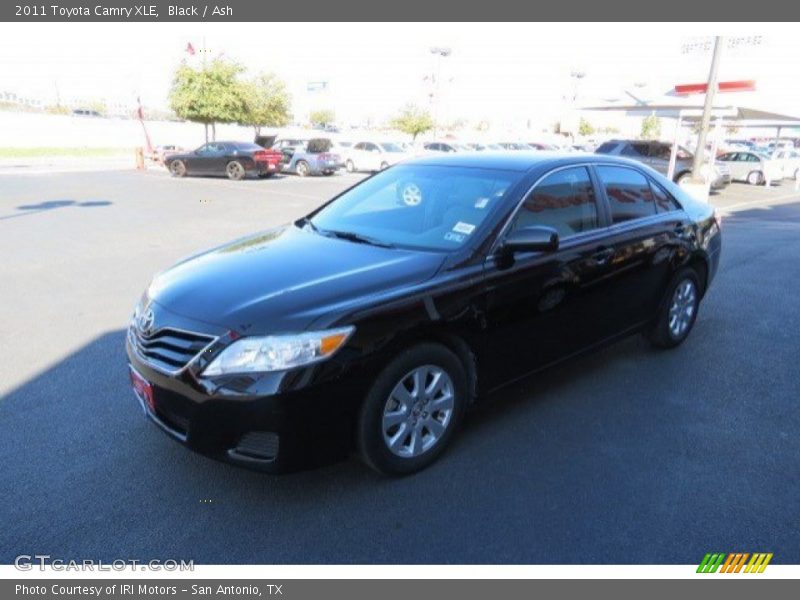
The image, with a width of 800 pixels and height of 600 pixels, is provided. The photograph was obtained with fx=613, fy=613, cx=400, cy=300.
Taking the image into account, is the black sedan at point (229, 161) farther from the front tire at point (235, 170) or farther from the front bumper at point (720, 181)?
the front bumper at point (720, 181)

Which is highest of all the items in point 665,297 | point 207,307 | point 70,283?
point 207,307

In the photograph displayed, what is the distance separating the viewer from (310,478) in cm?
319

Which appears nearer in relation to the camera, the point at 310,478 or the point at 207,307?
the point at 207,307

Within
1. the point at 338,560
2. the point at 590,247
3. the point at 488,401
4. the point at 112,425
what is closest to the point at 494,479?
the point at 488,401

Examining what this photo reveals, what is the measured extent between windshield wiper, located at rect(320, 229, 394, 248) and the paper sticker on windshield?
386mm

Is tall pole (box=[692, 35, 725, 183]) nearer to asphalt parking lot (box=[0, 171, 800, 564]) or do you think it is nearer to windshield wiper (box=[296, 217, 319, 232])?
asphalt parking lot (box=[0, 171, 800, 564])

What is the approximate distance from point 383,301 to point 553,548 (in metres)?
1.34

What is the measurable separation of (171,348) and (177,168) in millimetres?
23102

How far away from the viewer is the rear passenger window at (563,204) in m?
3.67

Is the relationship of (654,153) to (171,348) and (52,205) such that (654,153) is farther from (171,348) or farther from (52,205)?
(171,348)

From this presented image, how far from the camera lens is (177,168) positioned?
946 inches

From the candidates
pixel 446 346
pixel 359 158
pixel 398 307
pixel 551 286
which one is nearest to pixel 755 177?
pixel 359 158

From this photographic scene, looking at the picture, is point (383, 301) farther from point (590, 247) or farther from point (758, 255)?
point (758, 255)

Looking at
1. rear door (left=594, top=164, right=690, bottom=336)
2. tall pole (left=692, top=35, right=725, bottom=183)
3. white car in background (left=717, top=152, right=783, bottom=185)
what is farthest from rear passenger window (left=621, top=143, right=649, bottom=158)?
rear door (left=594, top=164, right=690, bottom=336)
